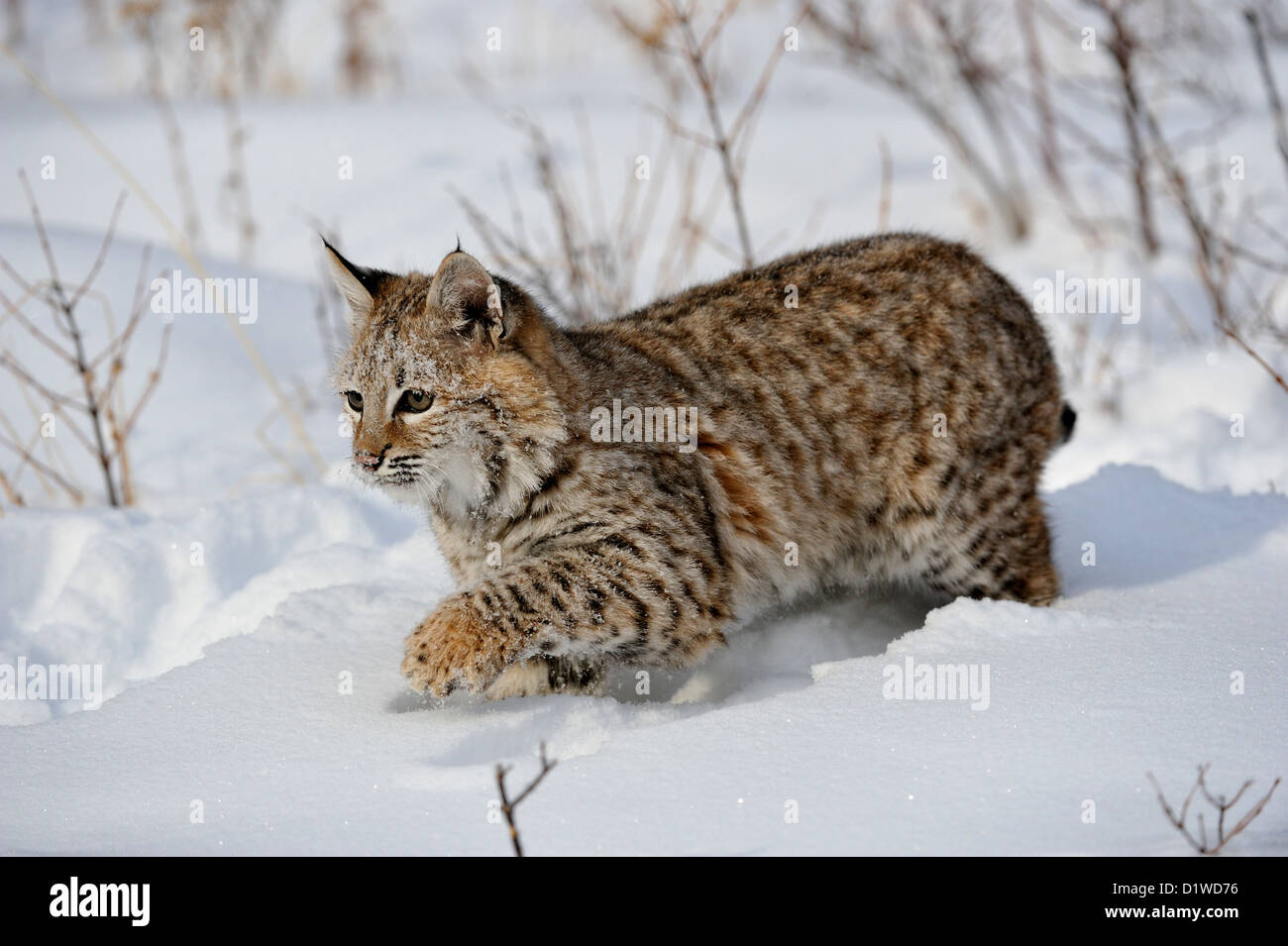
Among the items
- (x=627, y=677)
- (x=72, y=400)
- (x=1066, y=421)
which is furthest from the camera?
(x=72, y=400)

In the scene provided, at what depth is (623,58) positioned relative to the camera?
16625mm

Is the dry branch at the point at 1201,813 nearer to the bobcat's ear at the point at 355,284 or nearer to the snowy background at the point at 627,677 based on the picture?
the snowy background at the point at 627,677

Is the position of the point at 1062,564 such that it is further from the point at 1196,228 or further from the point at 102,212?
the point at 102,212

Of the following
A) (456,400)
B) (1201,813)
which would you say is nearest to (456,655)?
(456,400)

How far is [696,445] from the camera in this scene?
3.64 metres

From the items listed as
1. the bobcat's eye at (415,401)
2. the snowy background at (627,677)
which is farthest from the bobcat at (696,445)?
the snowy background at (627,677)

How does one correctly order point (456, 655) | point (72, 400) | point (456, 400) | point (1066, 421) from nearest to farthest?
1. point (456, 655)
2. point (456, 400)
3. point (1066, 421)
4. point (72, 400)

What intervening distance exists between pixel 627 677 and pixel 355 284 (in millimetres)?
1345

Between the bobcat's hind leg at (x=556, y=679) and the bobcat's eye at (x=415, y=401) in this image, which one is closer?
the bobcat's eye at (x=415, y=401)

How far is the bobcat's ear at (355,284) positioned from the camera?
344 cm

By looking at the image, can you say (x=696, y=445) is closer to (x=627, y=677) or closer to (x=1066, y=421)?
(x=627, y=677)

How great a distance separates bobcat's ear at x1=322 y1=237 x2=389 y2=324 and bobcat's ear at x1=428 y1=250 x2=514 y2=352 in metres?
0.29

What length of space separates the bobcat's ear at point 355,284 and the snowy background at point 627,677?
0.46 metres

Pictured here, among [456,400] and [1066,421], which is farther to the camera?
[1066,421]
